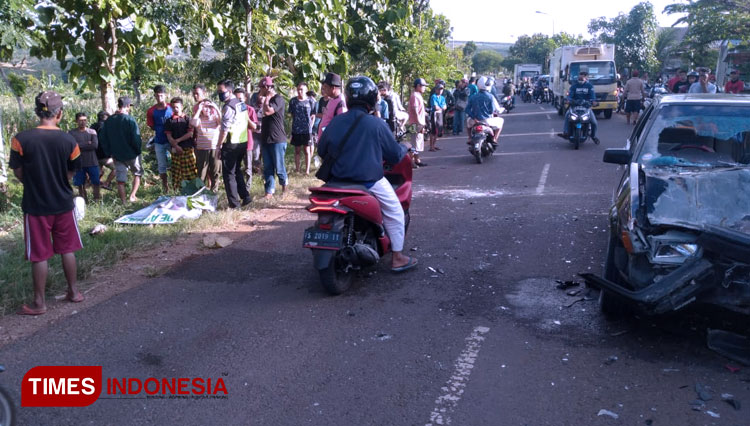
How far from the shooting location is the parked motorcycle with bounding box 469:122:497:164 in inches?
538

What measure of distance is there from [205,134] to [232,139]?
0.88m

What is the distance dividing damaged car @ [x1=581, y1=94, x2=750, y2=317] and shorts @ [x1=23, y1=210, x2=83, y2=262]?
418cm

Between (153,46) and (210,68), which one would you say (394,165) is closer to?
(153,46)

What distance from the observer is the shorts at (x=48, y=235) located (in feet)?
17.4

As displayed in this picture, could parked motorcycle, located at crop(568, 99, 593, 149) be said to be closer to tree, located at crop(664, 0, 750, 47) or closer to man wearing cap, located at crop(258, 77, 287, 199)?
tree, located at crop(664, 0, 750, 47)

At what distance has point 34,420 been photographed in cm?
371

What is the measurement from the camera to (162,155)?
10633 mm

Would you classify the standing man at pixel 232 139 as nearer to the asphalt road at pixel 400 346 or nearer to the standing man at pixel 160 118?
the standing man at pixel 160 118

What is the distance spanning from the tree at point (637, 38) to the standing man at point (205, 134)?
3461 cm

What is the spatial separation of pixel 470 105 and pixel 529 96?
30452 mm

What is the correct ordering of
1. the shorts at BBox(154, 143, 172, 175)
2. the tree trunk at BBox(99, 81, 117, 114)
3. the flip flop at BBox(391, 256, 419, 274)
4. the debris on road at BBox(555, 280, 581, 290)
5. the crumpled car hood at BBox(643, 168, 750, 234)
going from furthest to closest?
the shorts at BBox(154, 143, 172, 175) < the tree trunk at BBox(99, 81, 117, 114) < the flip flop at BBox(391, 256, 419, 274) < the debris on road at BBox(555, 280, 581, 290) < the crumpled car hood at BBox(643, 168, 750, 234)

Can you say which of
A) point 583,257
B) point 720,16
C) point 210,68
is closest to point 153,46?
point 210,68

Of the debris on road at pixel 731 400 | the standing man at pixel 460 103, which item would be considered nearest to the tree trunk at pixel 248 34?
the debris on road at pixel 731 400

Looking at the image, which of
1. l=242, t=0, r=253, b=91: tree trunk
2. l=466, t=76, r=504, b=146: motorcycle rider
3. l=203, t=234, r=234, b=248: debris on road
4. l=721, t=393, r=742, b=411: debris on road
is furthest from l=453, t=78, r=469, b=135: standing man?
l=721, t=393, r=742, b=411: debris on road
